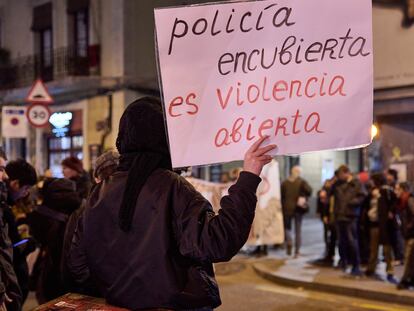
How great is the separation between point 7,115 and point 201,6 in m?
11.0

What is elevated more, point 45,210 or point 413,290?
point 45,210

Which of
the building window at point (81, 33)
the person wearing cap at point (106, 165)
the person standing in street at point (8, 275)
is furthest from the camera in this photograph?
the building window at point (81, 33)

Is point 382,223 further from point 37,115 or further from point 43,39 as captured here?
point 43,39

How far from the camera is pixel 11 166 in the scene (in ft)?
17.1

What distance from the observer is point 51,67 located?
20.2 meters

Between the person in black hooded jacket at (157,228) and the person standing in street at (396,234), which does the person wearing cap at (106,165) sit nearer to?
the person in black hooded jacket at (157,228)

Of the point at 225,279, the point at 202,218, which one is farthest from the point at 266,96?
the point at 225,279

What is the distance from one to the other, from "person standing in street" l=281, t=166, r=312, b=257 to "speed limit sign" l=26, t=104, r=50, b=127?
5.53 metres

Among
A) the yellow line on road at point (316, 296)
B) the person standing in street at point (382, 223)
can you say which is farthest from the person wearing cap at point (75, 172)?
the person standing in street at point (382, 223)

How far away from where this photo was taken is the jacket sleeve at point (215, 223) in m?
2.18

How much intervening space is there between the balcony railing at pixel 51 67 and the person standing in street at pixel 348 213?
37.0 ft

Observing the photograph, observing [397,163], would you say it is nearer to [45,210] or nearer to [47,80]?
→ [45,210]

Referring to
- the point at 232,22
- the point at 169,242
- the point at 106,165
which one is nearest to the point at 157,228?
the point at 169,242

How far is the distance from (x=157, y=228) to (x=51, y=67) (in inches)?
749
